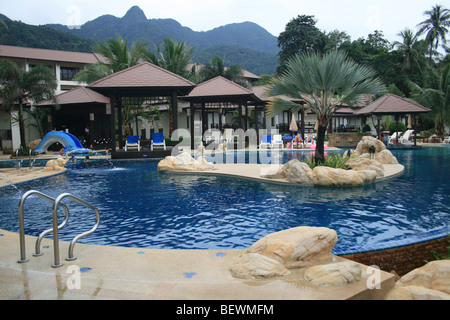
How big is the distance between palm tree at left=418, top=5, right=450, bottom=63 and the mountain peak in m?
79.1

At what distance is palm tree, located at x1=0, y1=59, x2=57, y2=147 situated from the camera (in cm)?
1966

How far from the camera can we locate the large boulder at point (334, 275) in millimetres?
3211

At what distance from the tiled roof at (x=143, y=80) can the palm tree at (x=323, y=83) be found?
6.81m

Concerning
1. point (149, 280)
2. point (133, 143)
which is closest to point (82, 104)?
point (133, 143)

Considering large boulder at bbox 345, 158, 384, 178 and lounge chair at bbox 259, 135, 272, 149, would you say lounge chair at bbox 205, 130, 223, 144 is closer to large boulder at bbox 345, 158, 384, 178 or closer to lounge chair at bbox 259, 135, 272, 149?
lounge chair at bbox 259, 135, 272, 149

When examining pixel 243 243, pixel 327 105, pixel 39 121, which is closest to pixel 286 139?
pixel 327 105

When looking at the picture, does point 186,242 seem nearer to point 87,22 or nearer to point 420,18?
point 420,18

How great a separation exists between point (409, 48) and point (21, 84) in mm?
38819

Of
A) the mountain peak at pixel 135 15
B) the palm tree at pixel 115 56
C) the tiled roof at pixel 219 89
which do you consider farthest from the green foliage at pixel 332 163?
the mountain peak at pixel 135 15

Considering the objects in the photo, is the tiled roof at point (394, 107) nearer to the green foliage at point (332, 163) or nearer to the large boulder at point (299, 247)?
the green foliage at point (332, 163)

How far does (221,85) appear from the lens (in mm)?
21625

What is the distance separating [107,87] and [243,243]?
13945mm

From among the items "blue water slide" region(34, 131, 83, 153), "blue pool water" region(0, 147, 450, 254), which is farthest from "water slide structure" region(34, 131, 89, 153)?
"blue pool water" region(0, 147, 450, 254)

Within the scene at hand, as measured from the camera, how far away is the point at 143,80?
56.7 feet
